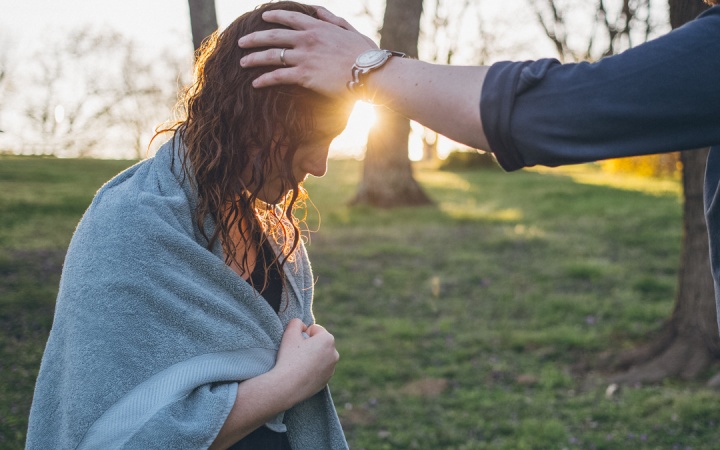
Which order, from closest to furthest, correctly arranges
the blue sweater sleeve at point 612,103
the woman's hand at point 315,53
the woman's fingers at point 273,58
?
the blue sweater sleeve at point 612,103 → the woman's hand at point 315,53 → the woman's fingers at point 273,58

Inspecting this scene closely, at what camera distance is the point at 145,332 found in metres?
1.66

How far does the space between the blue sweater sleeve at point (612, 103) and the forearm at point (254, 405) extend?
90 centimetres

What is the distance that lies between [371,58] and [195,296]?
2.63 feet

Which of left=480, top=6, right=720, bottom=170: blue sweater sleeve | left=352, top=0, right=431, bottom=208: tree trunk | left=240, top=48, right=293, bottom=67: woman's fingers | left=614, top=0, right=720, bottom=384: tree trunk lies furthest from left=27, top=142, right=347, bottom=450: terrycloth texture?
left=352, top=0, right=431, bottom=208: tree trunk

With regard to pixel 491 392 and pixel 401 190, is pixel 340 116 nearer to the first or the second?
pixel 491 392

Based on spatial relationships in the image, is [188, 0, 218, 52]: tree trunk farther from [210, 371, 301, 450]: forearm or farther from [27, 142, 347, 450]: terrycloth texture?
[210, 371, 301, 450]: forearm

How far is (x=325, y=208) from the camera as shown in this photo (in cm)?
1410

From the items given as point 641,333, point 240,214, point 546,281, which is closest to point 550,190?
point 546,281

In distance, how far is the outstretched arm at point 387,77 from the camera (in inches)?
48.1

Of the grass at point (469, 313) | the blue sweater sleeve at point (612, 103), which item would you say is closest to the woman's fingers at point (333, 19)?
the blue sweater sleeve at point (612, 103)

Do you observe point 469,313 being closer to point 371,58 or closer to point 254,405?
point 254,405

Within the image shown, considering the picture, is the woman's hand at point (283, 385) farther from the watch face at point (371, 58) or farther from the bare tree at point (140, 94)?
the bare tree at point (140, 94)

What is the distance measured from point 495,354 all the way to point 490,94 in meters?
5.66

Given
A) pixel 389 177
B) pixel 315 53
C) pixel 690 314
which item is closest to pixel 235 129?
pixel 315 53
